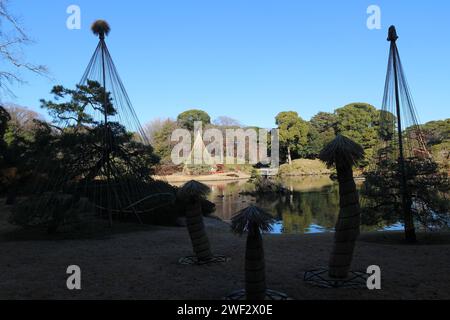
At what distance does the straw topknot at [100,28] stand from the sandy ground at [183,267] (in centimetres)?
556

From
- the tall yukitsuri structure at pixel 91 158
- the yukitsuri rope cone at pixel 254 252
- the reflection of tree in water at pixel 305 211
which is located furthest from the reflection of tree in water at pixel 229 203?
the yukitsuri rope cone at pixel 254 252

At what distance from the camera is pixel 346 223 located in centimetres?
561

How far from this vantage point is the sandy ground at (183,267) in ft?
17.4

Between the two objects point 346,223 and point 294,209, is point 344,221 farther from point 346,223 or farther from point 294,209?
point 294,209

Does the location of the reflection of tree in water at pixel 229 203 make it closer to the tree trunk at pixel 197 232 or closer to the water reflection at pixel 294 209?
the water reflection at pixel 294 209

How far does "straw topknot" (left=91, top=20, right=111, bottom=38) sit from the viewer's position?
10.9 m

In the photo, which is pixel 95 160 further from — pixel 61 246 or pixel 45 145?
pixel 61 246

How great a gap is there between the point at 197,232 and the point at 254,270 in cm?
260

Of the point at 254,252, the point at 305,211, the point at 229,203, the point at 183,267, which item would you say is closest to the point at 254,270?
the point at 254,252

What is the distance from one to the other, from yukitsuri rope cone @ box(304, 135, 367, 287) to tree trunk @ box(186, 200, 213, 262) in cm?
198

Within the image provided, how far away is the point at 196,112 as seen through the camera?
68.7 m

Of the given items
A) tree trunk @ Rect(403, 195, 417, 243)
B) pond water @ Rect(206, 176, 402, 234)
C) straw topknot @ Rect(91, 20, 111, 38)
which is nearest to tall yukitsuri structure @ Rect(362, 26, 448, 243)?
tree trunk @ Rect(403, 195, 417, 243)

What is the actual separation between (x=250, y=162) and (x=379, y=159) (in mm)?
47065

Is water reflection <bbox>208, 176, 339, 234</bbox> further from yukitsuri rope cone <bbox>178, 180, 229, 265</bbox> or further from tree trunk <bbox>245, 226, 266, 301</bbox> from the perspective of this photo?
tree trunk <bbox>245, 226, 266, 301</bbox>
